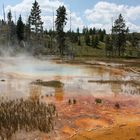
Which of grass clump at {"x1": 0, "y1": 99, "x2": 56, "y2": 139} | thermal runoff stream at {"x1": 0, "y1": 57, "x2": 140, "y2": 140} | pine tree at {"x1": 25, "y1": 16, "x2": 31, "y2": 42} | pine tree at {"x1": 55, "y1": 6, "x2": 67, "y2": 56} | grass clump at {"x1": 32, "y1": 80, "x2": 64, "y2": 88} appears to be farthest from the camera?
pine tree at {"x1": 25, "y1": 16, "x2": 31, "y2": 42}

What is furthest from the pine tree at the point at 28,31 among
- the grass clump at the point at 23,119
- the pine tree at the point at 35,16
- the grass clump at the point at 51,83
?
the grass clump at the point at 23,119

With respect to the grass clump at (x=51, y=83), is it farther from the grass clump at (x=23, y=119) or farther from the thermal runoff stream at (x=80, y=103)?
the grass clump at (x=23, y=119)

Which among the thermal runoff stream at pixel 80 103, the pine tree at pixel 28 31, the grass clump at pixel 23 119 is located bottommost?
the thermal runoff stream at pixel 80 103

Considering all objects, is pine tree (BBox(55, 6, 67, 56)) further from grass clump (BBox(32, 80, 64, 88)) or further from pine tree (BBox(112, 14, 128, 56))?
grass clump (BBox(32, 80, 64, 88))

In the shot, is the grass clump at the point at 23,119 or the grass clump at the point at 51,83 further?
the grass clump at the point at 51,83

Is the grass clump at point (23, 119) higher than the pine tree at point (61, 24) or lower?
lower

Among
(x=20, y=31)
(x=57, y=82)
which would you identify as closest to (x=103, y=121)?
(x=57, y=82)

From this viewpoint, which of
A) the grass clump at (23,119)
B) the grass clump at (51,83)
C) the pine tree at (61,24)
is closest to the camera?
the grass clump at (23,119)

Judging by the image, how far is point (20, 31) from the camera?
89.3m

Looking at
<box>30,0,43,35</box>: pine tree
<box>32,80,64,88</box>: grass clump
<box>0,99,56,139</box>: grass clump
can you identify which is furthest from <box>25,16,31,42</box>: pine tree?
<box>0,99,56,139</box>: grass clump

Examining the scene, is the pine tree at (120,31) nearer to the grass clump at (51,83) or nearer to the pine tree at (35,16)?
the pine tree at (35,16)

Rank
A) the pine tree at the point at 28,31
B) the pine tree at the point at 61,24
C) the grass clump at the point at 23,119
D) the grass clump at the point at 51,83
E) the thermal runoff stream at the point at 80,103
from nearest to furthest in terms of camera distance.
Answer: the grass clump at the point at 23,119 → the thermal runoff stream at the point at 80,103 → the grass clump at the point at 51,83 → the pine tree at the point at 61,24 → the pine tree at the point at 28,31

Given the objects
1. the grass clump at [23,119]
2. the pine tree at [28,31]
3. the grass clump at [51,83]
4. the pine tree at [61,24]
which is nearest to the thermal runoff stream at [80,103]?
the grass clump at [51,83]

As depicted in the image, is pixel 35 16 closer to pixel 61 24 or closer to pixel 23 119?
pixel 61 24
